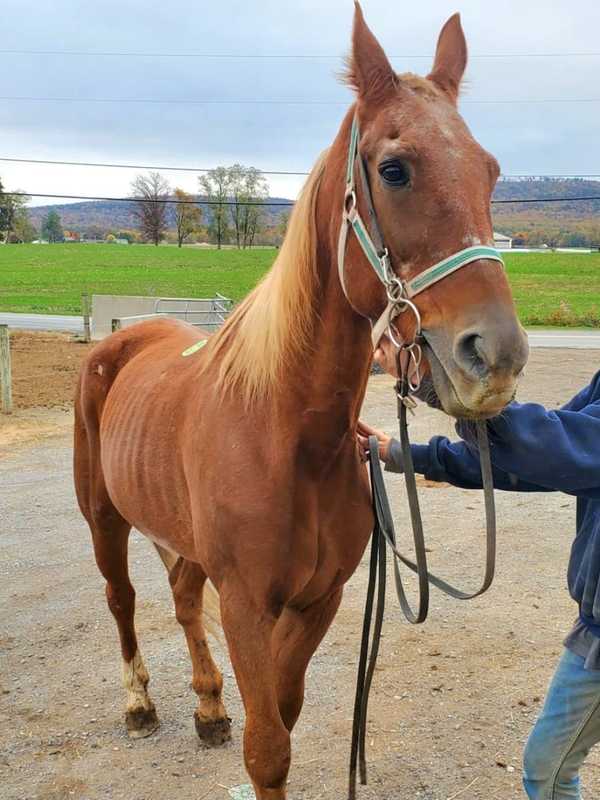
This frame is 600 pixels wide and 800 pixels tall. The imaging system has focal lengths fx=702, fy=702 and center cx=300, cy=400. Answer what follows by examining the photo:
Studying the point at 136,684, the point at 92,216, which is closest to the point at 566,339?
the point at 136,684

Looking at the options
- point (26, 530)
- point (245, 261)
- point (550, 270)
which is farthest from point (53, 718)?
point (550, 270)

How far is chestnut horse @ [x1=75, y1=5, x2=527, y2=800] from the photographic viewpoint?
1494mm

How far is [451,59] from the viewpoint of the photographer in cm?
187

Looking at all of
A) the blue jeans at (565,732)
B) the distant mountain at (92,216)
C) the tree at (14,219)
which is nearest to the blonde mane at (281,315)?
the blue jeans at (565,732)

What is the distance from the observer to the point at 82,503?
3.74 metres

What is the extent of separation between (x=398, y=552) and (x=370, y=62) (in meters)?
1.43

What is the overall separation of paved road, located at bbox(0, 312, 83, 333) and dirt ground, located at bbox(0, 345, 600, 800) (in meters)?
14.6

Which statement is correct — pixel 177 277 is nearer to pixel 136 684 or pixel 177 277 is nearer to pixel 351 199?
pixel 136 684

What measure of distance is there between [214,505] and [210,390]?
41 centimetres

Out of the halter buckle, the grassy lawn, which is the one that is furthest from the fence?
the grassy lawn

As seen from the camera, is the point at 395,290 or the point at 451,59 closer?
the point at 395,290

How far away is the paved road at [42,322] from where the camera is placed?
63.1 feet

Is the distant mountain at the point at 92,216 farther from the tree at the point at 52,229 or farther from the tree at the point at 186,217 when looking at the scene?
the tree at the point at 186,217

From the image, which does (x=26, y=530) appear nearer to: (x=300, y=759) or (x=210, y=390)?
(x=300, y=759)
